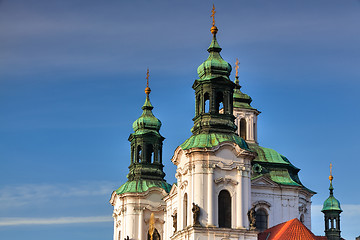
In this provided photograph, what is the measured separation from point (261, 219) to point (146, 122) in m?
14.0

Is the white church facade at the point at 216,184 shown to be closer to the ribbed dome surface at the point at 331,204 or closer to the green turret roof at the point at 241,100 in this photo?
the green turret roof at the point at 241,100

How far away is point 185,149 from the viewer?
48375 mm

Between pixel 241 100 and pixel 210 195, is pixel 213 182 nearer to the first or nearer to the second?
pixel 210 195

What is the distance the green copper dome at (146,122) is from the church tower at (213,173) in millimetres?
13001

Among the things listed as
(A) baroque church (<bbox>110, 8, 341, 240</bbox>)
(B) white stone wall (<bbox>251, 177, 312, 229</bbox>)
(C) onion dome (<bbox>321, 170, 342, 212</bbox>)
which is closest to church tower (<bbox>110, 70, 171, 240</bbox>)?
(A) baroque church (<bbox>110, 8, 341, 240</bbox>)

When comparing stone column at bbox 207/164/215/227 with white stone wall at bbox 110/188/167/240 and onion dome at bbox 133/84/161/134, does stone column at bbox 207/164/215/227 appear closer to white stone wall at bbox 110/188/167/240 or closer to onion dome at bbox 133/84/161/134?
white stone wall at bbox 110/188/167/240

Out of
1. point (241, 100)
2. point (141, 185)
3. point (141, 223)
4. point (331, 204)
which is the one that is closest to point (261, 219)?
point (331, 204)

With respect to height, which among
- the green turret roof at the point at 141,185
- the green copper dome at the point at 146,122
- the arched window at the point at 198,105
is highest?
the green copper dome at the point at 146,122

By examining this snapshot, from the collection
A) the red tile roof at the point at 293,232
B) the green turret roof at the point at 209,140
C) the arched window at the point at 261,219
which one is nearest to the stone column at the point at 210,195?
the green turret roof at the point at 209,140

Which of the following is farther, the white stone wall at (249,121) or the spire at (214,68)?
the white stone wall at (249,121)

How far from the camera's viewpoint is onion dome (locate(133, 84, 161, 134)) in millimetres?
63219

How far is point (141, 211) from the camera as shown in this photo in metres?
60.1

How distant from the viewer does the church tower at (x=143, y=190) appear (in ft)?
Result: 197

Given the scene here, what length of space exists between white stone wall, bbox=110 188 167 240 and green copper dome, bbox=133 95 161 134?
540 centimetres
